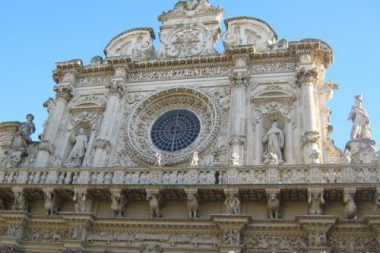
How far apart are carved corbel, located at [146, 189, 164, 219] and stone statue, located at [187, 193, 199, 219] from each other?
2.63 feet

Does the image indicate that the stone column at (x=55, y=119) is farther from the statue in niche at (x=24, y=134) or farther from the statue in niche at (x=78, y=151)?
the statue in niche at (x=24, y=134)

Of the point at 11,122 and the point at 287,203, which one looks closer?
the point at 287,203

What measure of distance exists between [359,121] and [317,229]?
413 cm

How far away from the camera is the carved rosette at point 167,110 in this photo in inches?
567

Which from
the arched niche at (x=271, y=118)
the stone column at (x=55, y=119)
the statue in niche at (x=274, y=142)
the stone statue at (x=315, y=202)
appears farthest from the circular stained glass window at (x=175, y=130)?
the stone statue at (x=315, y=202)

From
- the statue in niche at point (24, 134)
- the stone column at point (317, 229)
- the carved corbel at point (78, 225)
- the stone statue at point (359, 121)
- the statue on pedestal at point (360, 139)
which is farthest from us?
the statue in niche at point (24, 134)

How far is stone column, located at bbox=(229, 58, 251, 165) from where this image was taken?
44.4ft

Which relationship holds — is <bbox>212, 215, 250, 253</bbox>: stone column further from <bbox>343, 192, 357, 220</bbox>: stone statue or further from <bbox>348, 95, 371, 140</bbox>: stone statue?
<bbox>348, 95, 371, 140</bbox>: stone statue

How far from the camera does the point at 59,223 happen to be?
41.2 ft

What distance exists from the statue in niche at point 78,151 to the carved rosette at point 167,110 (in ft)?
4.90

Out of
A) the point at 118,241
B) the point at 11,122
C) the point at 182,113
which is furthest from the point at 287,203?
the point at 11,122

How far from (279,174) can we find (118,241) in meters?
4.43

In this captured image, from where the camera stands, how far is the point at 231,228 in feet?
36.4

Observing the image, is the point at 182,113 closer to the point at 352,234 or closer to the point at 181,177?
the point at 181,177
